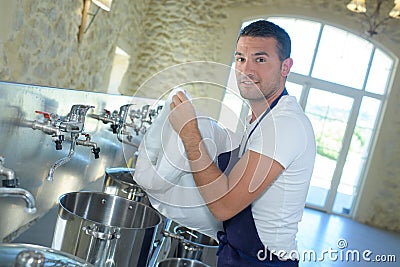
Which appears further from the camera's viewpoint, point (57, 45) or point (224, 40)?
point (224, 40)

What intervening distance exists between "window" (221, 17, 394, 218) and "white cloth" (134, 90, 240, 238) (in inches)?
235

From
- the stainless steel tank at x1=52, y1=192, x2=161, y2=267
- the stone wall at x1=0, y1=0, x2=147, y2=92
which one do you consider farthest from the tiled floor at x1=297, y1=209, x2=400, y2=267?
the stainless steel tank at x1=52, y1=192, x2=161, y2=267

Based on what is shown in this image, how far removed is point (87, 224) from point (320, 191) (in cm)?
656

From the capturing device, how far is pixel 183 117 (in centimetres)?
125

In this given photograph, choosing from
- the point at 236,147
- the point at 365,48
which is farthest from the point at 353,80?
the point at 236,147

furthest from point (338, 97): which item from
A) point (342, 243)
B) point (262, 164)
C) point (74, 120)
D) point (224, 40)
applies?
point (262, 164)

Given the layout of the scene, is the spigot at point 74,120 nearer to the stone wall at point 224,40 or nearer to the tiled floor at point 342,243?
the tiled floor at point 342,243

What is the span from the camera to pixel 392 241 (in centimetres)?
630

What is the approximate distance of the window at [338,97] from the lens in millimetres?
7238

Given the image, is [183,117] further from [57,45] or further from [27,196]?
[57,45]

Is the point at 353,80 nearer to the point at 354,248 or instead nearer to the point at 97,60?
the point at 354,248

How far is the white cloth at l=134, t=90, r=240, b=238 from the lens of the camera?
57.4 inches

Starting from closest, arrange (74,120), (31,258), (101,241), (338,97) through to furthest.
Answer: (31,258)
(101,241)
(74,120)
(338,97)

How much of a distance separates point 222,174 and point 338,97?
650 centimetres
